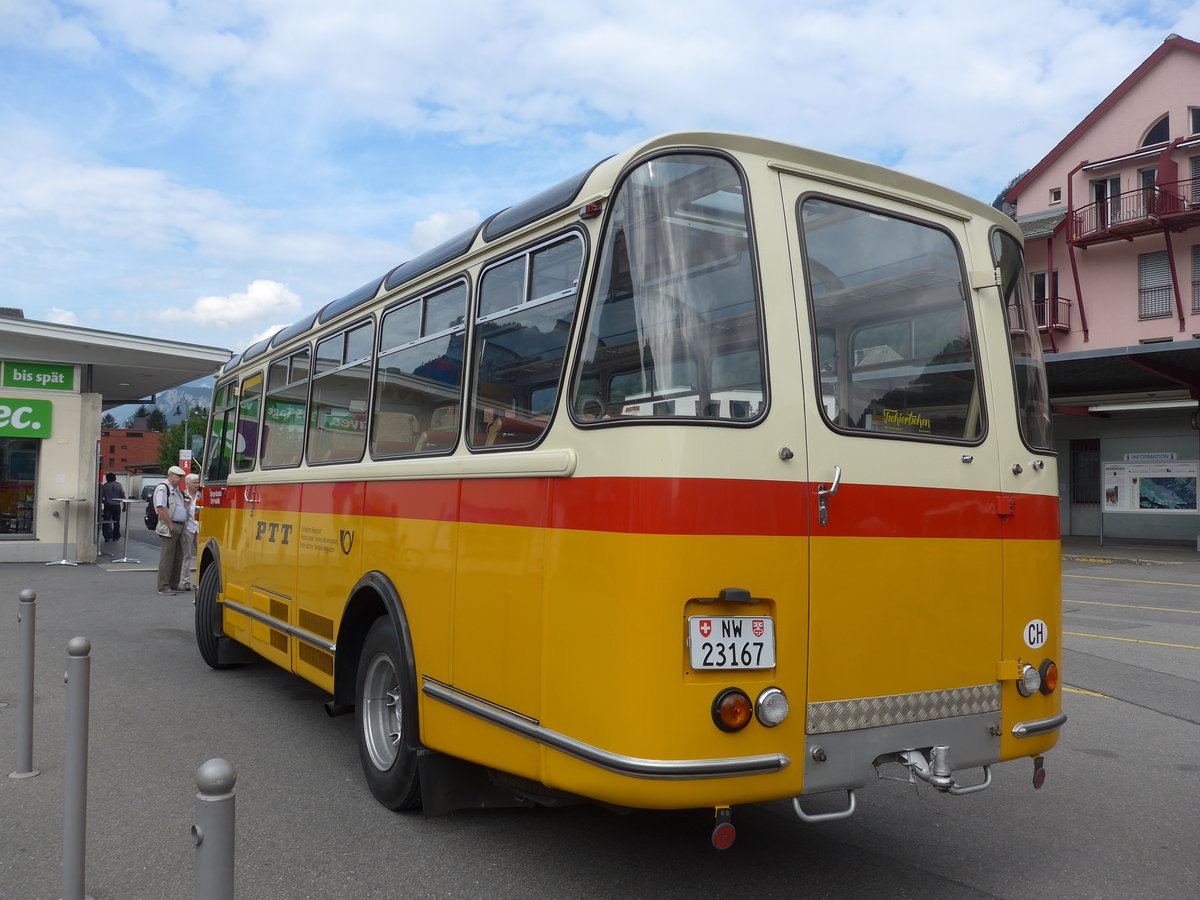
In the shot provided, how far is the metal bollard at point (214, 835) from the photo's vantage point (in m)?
2.55

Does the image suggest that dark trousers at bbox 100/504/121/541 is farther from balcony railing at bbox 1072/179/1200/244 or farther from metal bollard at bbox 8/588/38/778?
balcony railing at bbox 1072/179/1200/244

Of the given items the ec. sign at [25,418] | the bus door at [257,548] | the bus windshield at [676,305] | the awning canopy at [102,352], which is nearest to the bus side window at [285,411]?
the bus door at [257,548]

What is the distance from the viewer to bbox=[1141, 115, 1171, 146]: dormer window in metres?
32.2

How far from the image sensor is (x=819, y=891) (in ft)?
13.6

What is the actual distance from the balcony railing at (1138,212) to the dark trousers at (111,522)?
29.1 meters

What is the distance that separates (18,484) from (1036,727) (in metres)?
19.8

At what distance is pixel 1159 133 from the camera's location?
32562 millimetres

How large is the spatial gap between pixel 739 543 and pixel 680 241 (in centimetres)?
112

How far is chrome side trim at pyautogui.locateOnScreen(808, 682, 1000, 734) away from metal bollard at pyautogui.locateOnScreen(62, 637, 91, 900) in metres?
2.75

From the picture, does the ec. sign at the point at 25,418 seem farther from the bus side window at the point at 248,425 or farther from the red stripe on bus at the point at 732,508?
the red stripe on bus at the point at 732,508

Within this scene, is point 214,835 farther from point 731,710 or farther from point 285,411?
point 285,411

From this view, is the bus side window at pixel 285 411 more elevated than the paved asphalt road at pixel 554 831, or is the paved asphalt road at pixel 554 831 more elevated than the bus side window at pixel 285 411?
the bus side window at pixel 285 411

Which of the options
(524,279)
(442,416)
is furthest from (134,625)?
(524,279)

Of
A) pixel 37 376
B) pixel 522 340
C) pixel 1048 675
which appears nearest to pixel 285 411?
pixel 522 340
